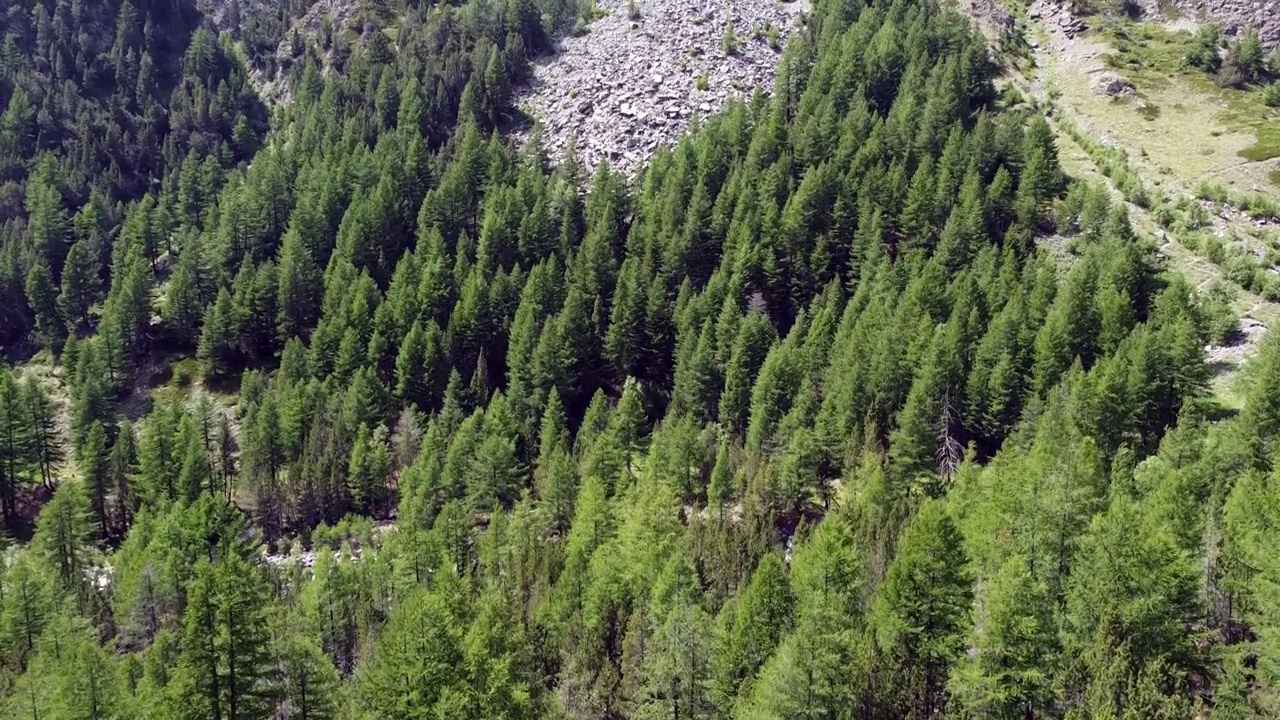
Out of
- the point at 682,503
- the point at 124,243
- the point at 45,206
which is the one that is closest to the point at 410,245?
the point at 124,243

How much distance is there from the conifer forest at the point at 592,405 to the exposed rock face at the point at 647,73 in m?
5.68

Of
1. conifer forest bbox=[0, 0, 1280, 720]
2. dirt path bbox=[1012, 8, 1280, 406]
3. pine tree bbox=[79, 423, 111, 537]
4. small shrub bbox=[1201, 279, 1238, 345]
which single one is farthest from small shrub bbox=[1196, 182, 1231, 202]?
pine tree bbox=[79, 423, 111, 537]

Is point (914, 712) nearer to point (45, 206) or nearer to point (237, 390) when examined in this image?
point (237, 390)

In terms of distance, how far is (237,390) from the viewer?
122125mm

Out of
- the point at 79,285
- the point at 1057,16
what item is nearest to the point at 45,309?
the point at 79,285

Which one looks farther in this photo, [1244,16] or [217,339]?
[1244,16]

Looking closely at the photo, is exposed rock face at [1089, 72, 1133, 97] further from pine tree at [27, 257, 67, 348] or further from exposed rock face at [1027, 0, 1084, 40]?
pine tree at [27, 257, 67, 348]

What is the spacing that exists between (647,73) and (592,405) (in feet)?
270

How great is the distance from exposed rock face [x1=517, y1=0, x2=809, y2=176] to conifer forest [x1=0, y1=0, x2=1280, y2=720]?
568cm

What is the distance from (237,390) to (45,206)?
56899mm

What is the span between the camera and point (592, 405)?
102312mm

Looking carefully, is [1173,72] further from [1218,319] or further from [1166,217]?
[1218,319]

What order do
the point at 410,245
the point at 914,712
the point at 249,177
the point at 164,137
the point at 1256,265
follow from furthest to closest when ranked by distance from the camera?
the point at 164,137 → the point at 249,177 → the point at 410,245 → the point at 1256,265 → the point at 914,712

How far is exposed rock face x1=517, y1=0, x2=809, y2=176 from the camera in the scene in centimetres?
15475
